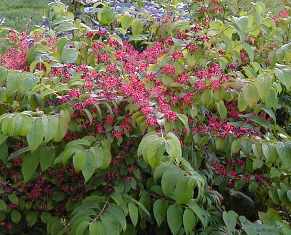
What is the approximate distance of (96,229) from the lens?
1.97 meters

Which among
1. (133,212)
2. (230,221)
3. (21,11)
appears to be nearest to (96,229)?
(133,212)

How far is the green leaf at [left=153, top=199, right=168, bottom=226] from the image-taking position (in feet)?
7.19

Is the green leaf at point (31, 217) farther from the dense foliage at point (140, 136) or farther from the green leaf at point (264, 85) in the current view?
the green leaf at point (264, 85)

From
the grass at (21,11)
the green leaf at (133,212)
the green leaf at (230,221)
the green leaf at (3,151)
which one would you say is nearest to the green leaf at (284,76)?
the green leaf at (230,221)

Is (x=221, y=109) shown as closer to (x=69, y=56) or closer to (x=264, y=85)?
(x=264, y=85)

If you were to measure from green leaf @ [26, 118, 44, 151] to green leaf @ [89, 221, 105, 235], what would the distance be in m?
0.32

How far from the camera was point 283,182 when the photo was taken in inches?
104

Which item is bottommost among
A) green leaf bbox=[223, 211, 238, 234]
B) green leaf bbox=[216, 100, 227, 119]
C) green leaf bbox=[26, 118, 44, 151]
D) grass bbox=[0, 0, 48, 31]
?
grass bbox=[0, 0, 48, 31]

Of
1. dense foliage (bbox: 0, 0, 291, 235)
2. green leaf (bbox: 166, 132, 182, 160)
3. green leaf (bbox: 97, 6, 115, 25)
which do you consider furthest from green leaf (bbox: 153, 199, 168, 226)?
green leaf (bbox: 97, 6, 115, 25)

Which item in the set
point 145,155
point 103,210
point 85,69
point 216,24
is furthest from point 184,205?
point 216,24

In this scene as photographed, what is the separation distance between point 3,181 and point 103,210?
0.42 meters

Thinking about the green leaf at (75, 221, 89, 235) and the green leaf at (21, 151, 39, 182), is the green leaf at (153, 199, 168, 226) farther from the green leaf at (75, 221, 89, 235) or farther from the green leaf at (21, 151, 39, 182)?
the green leaf at (21, 151, 39, 182)

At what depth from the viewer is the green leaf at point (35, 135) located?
6.16ft

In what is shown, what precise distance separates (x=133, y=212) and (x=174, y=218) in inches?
Result: 5.9
